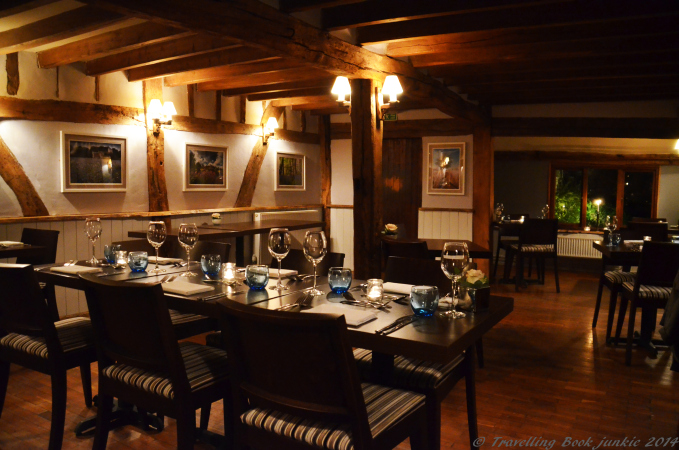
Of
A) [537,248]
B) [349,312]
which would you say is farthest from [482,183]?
[349,312]

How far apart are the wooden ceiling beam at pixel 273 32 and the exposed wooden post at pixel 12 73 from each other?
116 inches

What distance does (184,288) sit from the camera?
101 inches

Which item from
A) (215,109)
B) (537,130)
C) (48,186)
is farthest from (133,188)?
(537,130)

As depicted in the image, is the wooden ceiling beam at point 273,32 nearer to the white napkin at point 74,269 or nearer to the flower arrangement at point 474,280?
the white napkin at point 74,269

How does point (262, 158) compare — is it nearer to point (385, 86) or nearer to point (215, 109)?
point (215, 109)

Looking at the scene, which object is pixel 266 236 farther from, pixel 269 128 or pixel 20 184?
pixel 20 184

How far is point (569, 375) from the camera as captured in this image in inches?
158

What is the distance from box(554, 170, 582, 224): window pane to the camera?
35.8ft

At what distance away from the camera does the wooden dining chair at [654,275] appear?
13.5 feet

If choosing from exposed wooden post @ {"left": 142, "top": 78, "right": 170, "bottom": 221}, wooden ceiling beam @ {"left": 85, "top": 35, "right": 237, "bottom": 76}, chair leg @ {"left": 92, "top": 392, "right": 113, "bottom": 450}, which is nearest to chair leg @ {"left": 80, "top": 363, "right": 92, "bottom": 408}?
chair leg @ {"left": 92, "top": 392, "right": 113, "bottom": 450}

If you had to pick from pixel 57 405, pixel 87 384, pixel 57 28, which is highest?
pixel 57 28

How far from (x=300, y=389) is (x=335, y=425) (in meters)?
0.17

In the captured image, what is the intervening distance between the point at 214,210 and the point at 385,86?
3.33 metres

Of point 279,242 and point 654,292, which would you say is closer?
point 279,242
